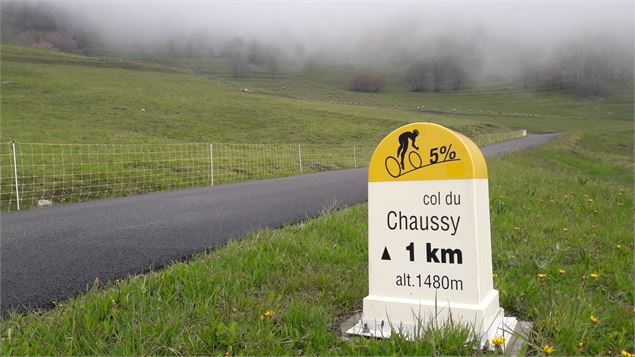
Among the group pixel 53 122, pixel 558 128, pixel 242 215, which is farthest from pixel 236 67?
pixel 242 215

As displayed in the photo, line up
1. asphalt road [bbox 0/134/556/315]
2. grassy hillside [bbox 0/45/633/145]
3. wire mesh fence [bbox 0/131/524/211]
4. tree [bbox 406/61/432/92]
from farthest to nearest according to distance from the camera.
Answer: tree [bbox 406/61/432/92] < grassy hillside [bbox 0/45/633/145] < wire mesh fence [bbox 0/131/524/211] < asphalt road [bbox 0/134/556/315]

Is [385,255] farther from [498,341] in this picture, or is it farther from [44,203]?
[44,203]

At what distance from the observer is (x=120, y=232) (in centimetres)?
677

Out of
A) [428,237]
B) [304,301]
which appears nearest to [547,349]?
[428,237]

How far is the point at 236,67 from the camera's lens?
172 meters

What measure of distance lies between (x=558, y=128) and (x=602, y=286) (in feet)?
274

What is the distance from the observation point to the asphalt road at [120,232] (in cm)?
450

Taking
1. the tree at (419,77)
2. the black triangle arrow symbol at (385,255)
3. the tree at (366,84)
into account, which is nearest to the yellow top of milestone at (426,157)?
the black triangle arrow symbol at (385,255)

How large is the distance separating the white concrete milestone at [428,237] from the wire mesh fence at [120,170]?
9.63 meters

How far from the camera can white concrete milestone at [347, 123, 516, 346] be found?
118 inches

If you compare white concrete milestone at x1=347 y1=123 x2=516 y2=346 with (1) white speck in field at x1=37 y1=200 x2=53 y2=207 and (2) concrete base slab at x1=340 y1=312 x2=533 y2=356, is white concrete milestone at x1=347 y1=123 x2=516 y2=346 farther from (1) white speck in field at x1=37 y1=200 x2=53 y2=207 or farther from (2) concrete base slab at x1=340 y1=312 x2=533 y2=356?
(1) white speck in field at x1=37 y1=200 x2=53 y2=207

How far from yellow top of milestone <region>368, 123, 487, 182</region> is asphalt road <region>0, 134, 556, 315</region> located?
266 centimetres

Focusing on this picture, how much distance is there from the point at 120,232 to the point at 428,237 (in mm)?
4923

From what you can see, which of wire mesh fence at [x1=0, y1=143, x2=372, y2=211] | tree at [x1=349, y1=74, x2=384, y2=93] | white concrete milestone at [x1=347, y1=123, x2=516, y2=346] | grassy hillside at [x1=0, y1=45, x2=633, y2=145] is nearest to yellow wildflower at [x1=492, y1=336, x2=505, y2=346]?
white concrete milestone at [x1=347, y1=123, x2=516, y2=346]
